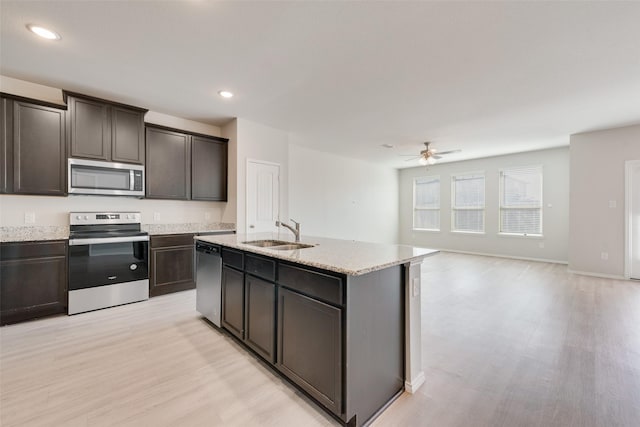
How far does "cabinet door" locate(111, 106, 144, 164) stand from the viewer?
349cm

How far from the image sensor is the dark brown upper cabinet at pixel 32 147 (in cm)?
286

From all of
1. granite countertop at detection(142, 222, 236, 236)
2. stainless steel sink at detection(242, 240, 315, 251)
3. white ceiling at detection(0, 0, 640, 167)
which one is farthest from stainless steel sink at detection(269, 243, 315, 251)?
granite countertop at detection(142, 222, 236, 236)

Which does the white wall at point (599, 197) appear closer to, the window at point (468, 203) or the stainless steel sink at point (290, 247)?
the window at point (468, 203)

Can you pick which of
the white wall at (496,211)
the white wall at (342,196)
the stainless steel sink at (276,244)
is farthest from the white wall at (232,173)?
the white wall at (496,211)

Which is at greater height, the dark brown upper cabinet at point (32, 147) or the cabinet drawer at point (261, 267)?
the dark brown upper cabinet at point (32, 147)

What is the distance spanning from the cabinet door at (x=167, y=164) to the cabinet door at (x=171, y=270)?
2.71 ft

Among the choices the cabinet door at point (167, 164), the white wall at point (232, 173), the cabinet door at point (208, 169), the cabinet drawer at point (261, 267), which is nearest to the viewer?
the cabinet drawer at point (261, 267)

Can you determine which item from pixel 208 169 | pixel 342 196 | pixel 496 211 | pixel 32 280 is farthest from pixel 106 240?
pixel 496 211

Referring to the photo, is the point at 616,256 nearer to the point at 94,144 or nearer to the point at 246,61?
the point at 246,61

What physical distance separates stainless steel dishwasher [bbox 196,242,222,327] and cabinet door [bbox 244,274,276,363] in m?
0.58

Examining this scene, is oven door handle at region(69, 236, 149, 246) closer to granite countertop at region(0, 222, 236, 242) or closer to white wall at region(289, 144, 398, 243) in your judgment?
granite countertop at region(0, 222, 236, 242)

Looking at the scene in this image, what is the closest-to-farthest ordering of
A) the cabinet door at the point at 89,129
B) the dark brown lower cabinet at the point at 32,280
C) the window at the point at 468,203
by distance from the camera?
the dark brown lower cabinet at the point at 32,280, the cabinet door at the point at 89,129, the window at the point at 468,203

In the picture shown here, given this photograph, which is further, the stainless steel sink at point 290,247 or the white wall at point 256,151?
the white wall at point 256,151

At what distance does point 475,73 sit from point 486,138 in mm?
3080
